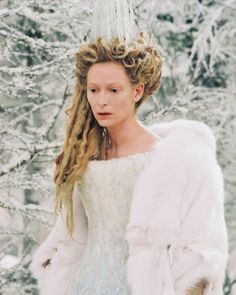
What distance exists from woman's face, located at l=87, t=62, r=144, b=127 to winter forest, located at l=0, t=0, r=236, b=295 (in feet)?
6.04

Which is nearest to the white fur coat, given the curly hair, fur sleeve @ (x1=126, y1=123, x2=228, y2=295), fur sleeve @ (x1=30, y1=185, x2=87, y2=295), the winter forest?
fur sleeve @ (x1=126, y1=123, x2=228, y2=295)

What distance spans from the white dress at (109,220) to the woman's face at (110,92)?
15 cm

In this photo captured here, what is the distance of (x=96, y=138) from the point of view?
3.01 meters

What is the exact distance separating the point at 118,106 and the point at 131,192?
0.94 ft

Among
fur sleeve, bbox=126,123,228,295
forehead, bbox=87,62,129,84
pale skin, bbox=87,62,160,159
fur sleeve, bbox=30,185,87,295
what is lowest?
fur sleeve, bbox=30,185,87,295

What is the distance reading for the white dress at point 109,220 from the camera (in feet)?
9.52

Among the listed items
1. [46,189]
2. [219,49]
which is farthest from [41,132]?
[219,49]

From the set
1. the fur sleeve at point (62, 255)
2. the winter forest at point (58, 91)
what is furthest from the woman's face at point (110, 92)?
the winter forest at point (58, 91)

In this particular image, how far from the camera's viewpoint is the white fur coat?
277cm

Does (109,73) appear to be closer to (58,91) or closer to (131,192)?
(131,192)

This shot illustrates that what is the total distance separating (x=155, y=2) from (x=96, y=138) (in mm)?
3104

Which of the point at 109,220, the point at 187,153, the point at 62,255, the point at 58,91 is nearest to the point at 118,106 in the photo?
the point at 187,153

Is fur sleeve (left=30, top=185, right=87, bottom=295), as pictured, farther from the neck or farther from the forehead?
the forehead

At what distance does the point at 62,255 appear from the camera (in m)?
3.14
